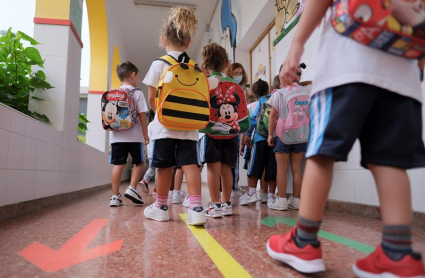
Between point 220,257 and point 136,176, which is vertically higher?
point 136,176

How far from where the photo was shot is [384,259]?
3.01 ft

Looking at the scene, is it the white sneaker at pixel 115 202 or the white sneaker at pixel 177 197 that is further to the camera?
the white sneaker at pixel 177 197

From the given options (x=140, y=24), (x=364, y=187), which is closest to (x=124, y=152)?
(x=364, y=187)

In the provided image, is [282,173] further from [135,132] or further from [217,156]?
[135,132]

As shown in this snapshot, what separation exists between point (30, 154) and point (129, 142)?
858 mm

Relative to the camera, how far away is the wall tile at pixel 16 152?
2270 mm

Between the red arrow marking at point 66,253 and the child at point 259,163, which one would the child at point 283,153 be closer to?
the child at point 259,163

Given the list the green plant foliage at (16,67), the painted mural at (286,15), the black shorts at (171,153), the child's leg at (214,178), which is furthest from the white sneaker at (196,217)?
the painted mural at (286,15)

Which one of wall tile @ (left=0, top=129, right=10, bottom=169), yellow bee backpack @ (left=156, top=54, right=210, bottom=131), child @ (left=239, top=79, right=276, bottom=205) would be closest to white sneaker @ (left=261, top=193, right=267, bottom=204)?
child @ (left=239, top=79, right=276, bottom=205)

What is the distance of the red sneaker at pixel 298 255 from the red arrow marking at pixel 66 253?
72 centimetres

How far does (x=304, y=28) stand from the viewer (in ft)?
3.50

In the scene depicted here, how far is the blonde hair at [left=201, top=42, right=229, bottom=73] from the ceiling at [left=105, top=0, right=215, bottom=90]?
205 inches

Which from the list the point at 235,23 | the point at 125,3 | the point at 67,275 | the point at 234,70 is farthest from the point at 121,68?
the point at 125,3

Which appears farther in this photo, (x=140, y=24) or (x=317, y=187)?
(x=140, y=24)
